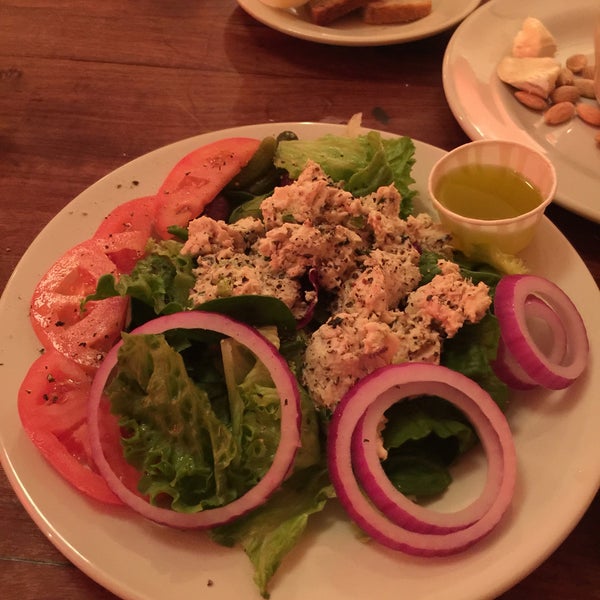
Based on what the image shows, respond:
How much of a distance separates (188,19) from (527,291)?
8.03ft

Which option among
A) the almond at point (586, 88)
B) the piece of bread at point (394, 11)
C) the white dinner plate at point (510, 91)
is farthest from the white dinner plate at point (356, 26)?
the almond at point (586, 88)

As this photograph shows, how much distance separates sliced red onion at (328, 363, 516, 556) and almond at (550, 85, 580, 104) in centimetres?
168

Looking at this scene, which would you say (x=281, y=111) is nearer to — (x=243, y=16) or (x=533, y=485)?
(x=243, y=16)

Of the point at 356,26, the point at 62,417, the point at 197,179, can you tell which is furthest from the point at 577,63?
the point at 62,417

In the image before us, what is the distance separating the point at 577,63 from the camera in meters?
2.75

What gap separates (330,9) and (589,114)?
4.15 ft

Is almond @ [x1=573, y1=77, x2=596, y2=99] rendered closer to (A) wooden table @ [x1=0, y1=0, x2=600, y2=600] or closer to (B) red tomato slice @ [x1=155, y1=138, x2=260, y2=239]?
(A) wooden table @ [x1=0, y1=0, x2=600, y2=600]

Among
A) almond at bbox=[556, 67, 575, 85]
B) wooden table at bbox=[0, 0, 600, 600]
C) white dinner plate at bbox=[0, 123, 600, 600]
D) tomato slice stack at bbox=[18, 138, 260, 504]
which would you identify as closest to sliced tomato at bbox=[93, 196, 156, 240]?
tomato slice stack at bbox=[18, 138, 260, 504]

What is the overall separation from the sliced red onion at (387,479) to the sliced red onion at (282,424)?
0.35ft

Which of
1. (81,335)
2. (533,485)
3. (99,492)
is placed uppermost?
(81,335)

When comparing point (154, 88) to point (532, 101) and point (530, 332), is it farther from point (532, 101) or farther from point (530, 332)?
point (530, 332)

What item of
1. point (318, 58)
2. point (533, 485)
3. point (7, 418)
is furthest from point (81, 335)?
point (318, 58)

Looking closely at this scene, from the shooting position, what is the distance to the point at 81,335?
62.2 inches

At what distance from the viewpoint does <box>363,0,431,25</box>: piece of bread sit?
2.94m
